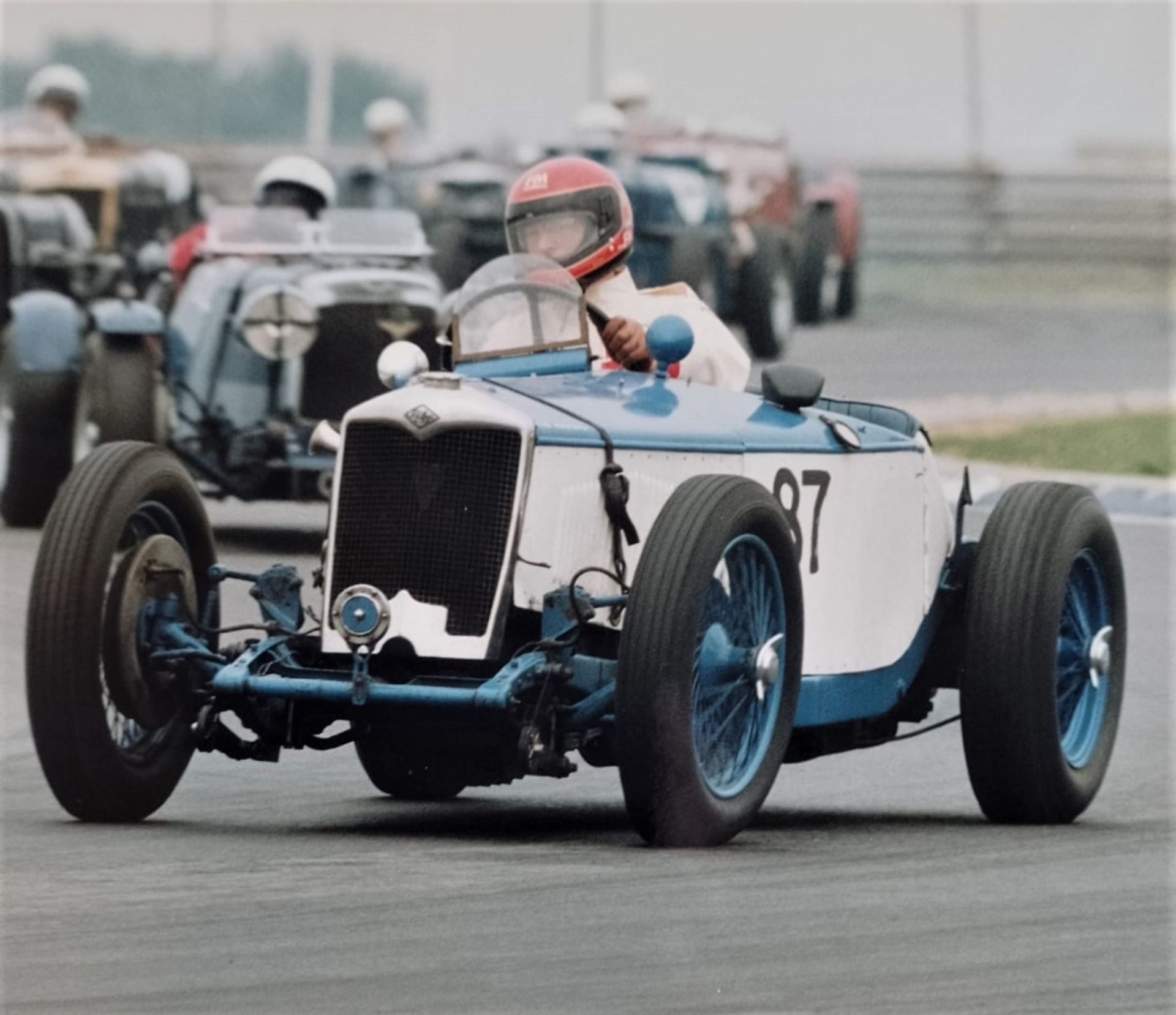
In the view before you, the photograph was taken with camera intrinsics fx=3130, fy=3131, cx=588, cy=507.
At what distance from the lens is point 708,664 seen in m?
7.15

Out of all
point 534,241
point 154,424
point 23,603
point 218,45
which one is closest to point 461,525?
point 534,241

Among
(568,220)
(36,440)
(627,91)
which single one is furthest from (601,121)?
(568,220)

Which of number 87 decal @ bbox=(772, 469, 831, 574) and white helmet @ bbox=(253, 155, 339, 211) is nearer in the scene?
number 87 decal @ bbox=(772, 469, 831, 574)

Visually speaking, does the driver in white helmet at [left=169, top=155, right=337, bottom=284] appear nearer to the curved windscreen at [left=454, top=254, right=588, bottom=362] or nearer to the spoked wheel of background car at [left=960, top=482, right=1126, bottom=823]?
the curved windscreen at [left=454, top=254, right=588, bottom=362]

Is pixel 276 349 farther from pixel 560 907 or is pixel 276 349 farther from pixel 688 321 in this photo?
pixel 560 907

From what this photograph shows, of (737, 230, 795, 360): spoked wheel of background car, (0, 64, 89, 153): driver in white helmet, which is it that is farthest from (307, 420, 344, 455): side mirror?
(737, 230, 795, 360): spoked wheel of background car

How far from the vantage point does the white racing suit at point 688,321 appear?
27.7ft

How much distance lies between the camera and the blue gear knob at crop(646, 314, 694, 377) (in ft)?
25.6

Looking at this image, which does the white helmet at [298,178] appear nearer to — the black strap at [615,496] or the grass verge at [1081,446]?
the grass verge at [1081,446]

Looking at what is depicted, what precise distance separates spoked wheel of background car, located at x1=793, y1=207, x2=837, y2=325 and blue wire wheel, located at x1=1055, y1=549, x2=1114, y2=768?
74.7 ft

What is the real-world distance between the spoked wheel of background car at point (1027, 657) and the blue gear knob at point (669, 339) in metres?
0.99

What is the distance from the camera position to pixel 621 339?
8227 mm

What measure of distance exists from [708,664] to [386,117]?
23.9 m

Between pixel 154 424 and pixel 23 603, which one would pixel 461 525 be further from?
pixel 154 424
